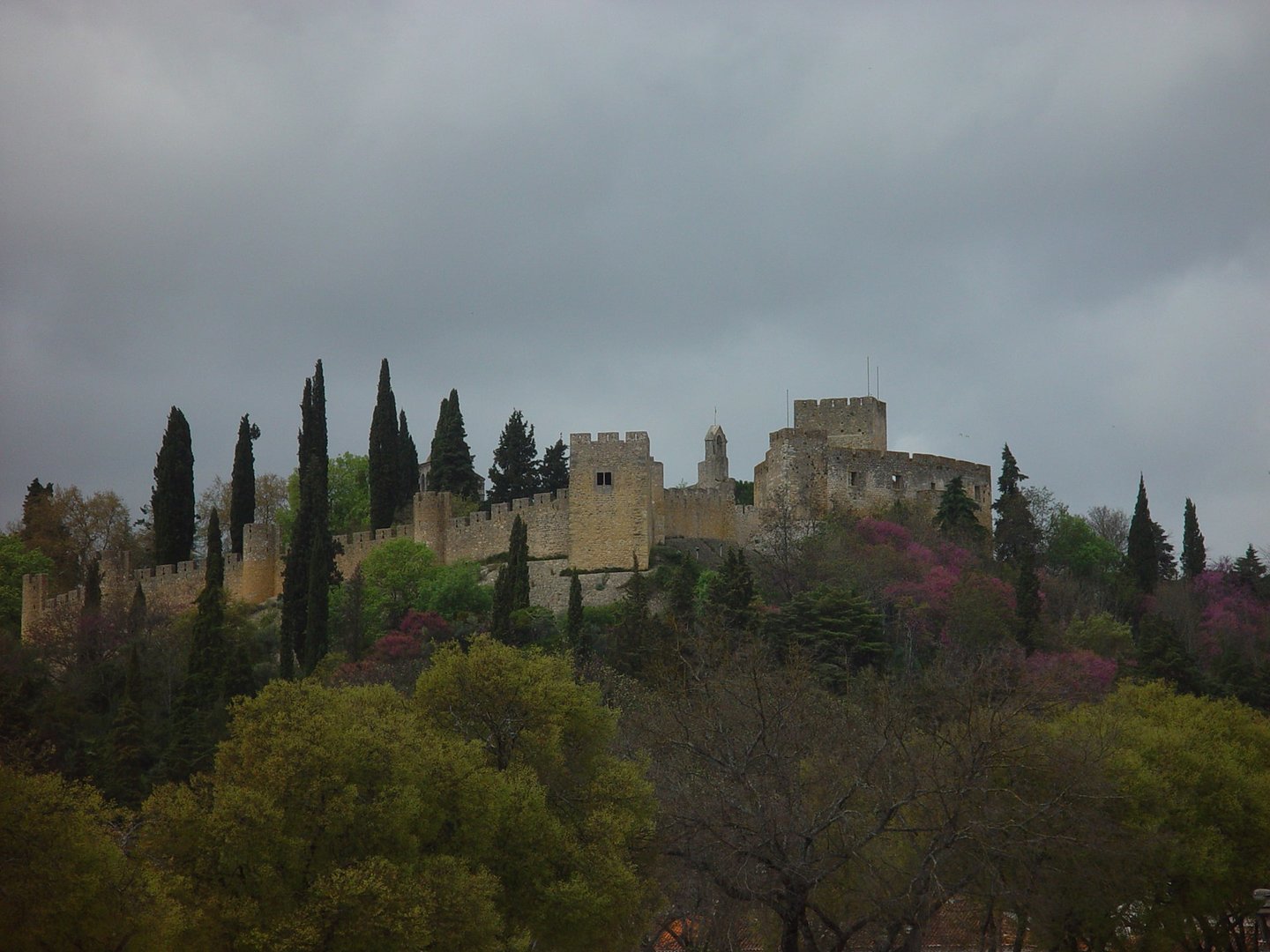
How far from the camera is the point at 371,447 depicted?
60125 mm

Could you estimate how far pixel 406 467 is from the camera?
204 ft

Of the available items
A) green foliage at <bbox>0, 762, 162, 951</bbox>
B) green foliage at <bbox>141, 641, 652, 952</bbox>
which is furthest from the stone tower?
green foliage at <bbox>0, 762, 162, 951</bbox>

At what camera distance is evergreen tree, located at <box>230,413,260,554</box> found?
59906 mm

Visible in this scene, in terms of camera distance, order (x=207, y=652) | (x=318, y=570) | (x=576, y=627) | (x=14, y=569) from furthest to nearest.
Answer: (x=14, y=569), (x=318, y=570), (x=576, y=627), (x=207, y=652)

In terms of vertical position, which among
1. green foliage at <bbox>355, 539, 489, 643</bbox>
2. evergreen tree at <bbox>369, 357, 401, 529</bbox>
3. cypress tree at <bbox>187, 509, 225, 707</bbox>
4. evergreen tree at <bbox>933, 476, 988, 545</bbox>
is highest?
evergreen tree at <bbox>369, 357, 401, 529</bbox>

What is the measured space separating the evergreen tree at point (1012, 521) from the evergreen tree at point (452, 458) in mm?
19031

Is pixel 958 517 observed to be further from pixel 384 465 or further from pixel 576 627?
pixel 384 465

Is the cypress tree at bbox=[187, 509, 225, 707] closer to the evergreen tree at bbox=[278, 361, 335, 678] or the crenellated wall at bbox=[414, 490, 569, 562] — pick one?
the evergreen tree at bbox=[278, 361, 335, 678]

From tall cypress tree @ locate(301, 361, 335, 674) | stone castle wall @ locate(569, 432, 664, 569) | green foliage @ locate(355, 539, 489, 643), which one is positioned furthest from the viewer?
stone castle wall @ locate(569, 432, 664, 569)

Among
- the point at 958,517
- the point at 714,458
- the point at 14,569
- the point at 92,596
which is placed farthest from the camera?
the point at 714,458

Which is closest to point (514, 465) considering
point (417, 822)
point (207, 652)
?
point (207, 652)

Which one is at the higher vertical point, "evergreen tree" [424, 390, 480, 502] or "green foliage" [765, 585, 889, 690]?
"evergreen tree" [424, 390, 480, 502]

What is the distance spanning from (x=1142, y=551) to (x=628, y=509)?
1780 centimetres

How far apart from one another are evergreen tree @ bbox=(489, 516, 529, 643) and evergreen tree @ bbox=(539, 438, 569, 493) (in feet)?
32.7
